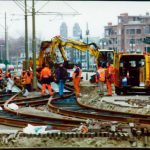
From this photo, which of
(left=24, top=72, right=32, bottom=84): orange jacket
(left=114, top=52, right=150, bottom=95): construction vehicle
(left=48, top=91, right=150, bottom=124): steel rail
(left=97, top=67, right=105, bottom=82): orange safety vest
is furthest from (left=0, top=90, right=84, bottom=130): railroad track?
(left=24, top=72, right=32, bottom=84): orange jacket

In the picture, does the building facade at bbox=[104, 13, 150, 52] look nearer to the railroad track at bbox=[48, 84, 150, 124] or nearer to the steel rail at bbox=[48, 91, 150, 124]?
the railroad track at bbox=[48, 84, 150, 124]

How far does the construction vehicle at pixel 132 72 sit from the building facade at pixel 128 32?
100054mm

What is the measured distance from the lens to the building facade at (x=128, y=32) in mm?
133875

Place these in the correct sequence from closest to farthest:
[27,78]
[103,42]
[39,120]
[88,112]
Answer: [39,120] < [88,112] < [27,78] < [103,42]

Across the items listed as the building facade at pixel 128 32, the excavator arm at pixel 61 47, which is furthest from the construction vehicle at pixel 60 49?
the building facade at pixel 128 32

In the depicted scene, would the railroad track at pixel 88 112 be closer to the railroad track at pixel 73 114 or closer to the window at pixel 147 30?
the railroad track at pixel 73 114

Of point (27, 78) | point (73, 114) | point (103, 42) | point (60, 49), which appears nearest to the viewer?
point (73, 114)

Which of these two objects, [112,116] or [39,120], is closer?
[39,120]

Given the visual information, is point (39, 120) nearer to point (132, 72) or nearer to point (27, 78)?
point (132, 72)

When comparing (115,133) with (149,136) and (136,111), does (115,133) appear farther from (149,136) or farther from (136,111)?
(136,111)

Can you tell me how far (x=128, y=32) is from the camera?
138375 mm

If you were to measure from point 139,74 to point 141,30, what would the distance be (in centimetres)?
10869

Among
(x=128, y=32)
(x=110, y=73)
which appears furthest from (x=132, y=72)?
(x=128, y=32)

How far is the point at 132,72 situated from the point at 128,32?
4384 inches
